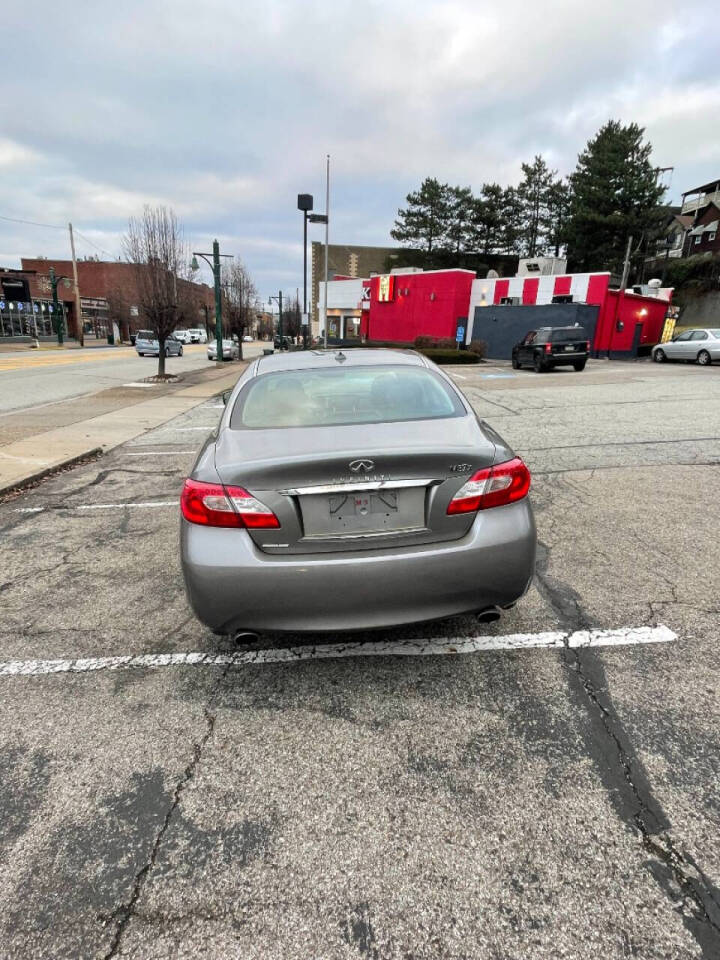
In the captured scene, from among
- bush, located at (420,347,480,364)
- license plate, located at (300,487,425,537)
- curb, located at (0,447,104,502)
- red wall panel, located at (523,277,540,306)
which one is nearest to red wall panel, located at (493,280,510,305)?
red wall panel, located at (523,277,540,306)

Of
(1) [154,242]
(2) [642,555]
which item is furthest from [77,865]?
(1) [154,242]

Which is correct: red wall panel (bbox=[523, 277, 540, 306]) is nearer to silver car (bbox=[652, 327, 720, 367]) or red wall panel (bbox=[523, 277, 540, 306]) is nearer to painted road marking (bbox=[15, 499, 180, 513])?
silver car (bbox=[652, 327, 720, 367])

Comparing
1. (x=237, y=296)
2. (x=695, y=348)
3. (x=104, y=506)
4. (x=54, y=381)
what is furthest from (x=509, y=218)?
(x=104, y=506)

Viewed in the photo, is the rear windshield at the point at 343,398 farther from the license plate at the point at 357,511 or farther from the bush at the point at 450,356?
the bush at the point at 450,356

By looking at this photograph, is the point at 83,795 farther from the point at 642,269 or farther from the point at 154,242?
the point at 642,269

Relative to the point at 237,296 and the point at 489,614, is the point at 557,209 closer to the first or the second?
the point at 237,296

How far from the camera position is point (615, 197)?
4941 cm

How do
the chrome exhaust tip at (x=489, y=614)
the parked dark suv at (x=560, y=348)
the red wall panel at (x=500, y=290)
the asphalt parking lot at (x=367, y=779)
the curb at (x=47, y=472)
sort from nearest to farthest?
the asphalt parking lot at (x=367, y=779) → the chrome exhaust tip at (x=489, y=614) → the curb at (x=47, y=472) → the parked dark suv at (x=560, y=348) → the red wall panel at (x=500, y=290)

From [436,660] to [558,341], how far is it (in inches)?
817

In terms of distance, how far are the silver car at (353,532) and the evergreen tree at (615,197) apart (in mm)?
55507

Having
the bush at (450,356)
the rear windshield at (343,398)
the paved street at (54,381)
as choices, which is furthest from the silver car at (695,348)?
the rear windshield at (343,398)

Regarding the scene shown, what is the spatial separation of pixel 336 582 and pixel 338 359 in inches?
75.9

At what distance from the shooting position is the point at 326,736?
2391 millimetres

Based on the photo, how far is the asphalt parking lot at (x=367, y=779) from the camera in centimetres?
163
